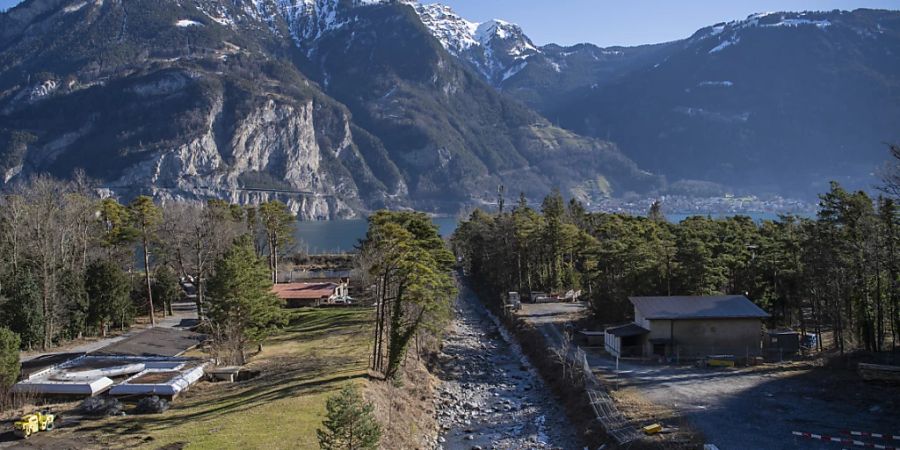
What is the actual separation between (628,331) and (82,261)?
1791 inches

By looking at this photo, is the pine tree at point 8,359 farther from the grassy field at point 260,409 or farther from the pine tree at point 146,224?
the pine tree at point 146,224

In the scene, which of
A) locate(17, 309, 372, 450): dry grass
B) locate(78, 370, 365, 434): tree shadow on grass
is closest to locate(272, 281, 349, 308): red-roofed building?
locate(17, 309, 372, 450): dry grass

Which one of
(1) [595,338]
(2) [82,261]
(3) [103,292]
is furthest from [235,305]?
(2) [82,261]

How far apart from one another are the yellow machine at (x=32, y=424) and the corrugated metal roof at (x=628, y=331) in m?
30.7

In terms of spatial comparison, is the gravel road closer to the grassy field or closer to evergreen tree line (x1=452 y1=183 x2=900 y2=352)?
evergreen tree line (x1=452 y1=183 x2=900 y2=352)

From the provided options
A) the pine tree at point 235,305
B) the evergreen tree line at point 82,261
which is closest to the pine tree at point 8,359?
the evergreen tree line at point 82,261

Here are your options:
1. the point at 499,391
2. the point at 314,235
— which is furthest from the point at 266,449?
the point at 314,235

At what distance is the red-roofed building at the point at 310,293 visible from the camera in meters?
65.2

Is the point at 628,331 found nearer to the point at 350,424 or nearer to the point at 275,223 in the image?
the point at 350,424

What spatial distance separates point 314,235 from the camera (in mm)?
192625

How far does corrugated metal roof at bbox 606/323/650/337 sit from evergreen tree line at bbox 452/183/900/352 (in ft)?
25.7

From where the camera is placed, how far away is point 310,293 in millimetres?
66938

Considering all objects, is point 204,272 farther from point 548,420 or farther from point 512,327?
point 548,420

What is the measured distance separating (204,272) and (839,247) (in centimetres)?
5304
